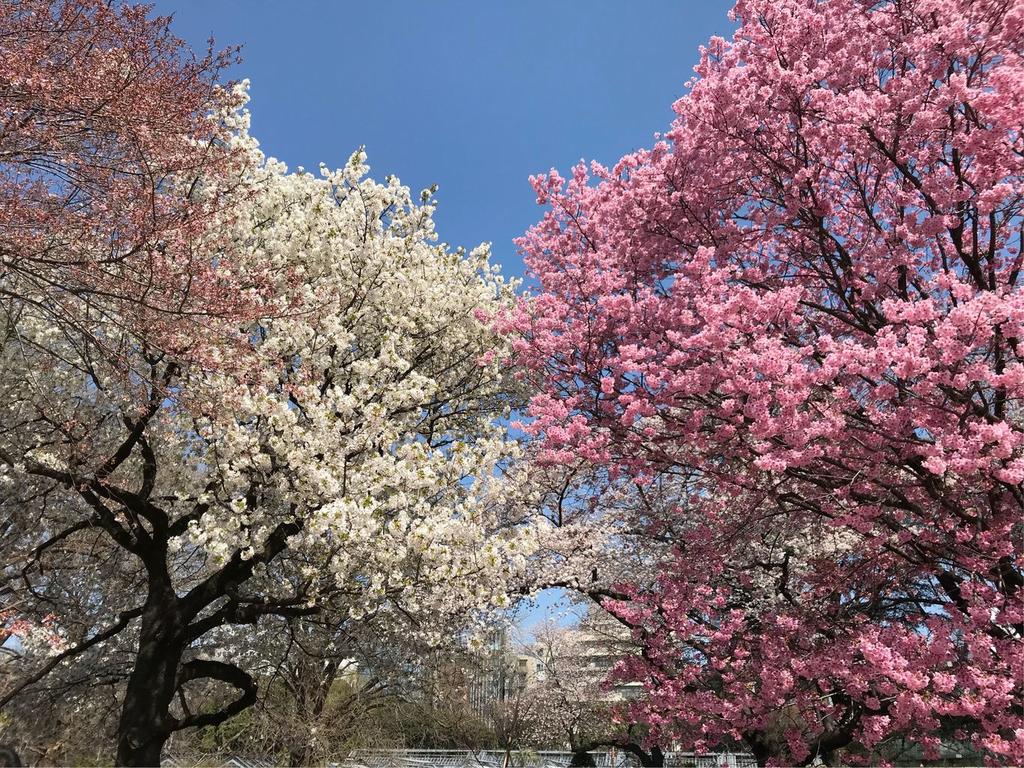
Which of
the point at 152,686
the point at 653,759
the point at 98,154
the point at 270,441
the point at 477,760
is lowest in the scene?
the point at 653,759

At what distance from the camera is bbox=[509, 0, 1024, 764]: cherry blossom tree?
6.85 meters

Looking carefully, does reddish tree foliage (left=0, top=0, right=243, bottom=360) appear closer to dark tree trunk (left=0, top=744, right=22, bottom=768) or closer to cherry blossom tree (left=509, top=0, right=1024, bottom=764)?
cherry blossom tree (left=509, top=0, right=1024, bottom=764)

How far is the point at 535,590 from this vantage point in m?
12.3

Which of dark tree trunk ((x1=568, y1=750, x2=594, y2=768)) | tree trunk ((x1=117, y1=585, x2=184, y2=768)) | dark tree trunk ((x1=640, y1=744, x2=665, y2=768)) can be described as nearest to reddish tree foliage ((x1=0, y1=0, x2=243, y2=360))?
tree trunk ((x1=117, y1=585, x2=184, y2=768))

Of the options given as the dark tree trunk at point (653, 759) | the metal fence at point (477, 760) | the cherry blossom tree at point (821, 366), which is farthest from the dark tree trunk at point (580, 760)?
the cherry blossom tree at point (821, 366)

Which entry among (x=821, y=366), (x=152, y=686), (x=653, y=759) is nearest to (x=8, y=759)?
(x=152, y=686)

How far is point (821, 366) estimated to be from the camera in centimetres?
783

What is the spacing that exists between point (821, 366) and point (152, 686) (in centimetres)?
1041

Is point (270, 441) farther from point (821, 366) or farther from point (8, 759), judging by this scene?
point (8, 759)

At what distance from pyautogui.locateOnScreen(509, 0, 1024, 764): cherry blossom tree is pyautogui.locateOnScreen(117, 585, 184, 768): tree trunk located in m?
6.48

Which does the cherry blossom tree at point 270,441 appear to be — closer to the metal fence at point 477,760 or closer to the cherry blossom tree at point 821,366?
the cherry blossom tree at point 821,366

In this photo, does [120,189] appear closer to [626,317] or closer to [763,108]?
[626,317]

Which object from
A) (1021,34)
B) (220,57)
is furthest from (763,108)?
(220,57)

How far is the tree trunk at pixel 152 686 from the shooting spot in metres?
9.40
